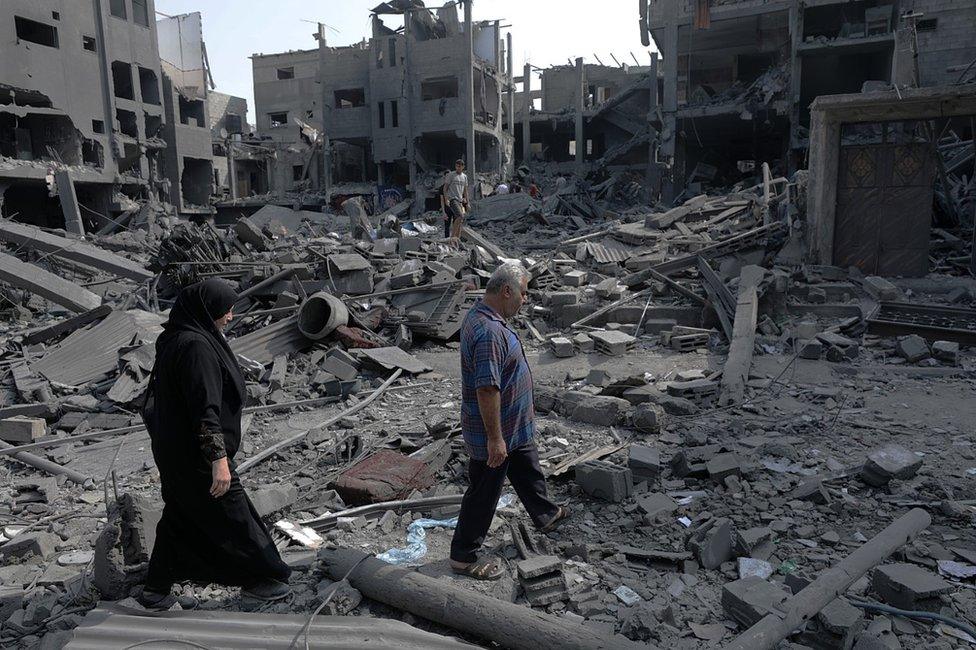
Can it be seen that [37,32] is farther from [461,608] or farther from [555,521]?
[461,608]

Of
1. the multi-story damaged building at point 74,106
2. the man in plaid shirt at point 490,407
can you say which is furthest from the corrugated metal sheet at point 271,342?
the multi-story damaged building at point 74,106

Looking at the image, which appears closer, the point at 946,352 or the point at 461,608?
the point at 461,608

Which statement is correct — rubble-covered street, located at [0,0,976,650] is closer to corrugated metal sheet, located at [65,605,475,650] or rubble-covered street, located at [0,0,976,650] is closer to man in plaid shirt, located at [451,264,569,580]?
corrugated metal sheet, located at [65,605,475,650]

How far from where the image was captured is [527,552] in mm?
3889

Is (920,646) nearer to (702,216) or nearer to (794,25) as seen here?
(702,216)

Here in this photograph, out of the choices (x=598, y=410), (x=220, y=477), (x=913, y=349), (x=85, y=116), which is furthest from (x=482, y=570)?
(x=85, y=116)

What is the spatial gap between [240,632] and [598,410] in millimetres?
3971

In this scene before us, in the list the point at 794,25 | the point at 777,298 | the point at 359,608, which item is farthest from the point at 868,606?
the point at 794,25

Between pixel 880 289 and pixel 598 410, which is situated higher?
pixel 880 289

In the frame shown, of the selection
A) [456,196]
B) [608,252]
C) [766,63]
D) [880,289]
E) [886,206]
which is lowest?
[880,289]

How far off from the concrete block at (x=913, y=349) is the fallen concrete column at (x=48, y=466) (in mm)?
9097

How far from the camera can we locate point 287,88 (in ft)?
160

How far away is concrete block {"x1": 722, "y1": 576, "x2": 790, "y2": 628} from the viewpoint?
3.06m

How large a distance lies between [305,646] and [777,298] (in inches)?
363
